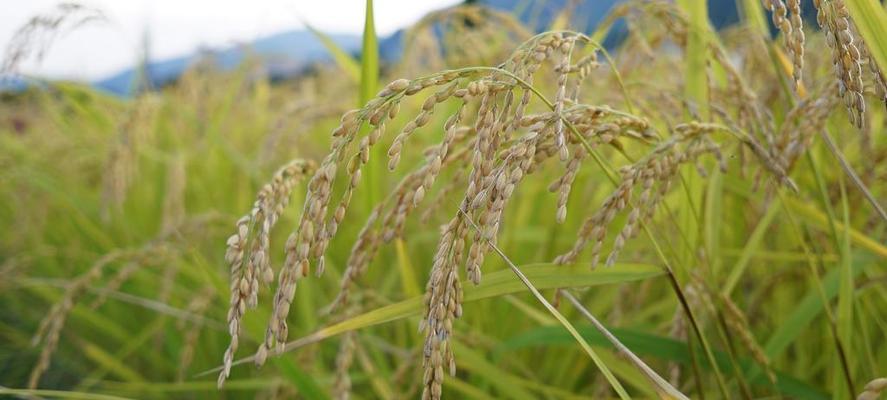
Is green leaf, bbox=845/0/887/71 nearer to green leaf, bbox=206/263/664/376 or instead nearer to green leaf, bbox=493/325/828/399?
green leaf, bbox=206/263/664/376

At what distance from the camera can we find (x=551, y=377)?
1943 millimetres

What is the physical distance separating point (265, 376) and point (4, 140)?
298 centimetres

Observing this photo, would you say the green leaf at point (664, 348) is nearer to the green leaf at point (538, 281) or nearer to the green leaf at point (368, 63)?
the green leaf at point (538, 281)

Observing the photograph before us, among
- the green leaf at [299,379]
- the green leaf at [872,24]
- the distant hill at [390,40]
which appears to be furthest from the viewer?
the distant hill at [390,40]

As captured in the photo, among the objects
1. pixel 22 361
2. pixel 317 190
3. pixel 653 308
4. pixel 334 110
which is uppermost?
pixel 317 190

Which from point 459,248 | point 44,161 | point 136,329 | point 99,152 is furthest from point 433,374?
point 44,161

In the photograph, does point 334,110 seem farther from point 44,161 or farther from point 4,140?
point 4,140

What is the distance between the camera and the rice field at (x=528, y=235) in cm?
75

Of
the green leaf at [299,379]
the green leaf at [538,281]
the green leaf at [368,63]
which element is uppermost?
the green leaf at [368,63]

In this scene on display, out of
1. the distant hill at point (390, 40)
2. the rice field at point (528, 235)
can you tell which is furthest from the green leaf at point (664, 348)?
the distant hill at point (390, 40)

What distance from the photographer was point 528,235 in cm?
210

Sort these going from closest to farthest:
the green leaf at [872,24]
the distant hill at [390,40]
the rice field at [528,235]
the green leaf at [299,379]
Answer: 1. the rice field at [528,235]
2. the green leaf at [872,24]
3. the green leaf at [299,379]
4. the distant hill at [390,40]

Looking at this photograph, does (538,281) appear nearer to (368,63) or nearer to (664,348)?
(664,348)

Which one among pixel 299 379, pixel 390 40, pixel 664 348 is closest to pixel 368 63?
pixel 299 379
